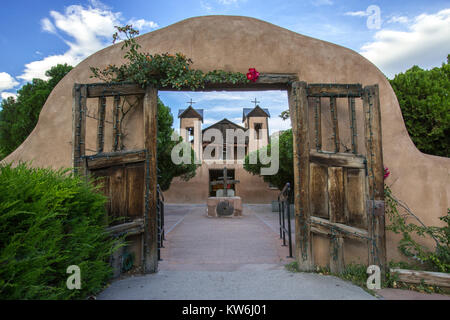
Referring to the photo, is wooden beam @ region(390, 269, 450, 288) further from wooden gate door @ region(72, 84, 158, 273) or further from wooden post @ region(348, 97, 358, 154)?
wooden gate door @ region(72, 84, 158, 273)

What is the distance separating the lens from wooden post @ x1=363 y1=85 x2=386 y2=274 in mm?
3596

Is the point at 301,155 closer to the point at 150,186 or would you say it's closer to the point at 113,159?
the point at 150,186

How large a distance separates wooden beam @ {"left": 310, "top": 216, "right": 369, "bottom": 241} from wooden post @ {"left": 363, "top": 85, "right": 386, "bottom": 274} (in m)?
0.11

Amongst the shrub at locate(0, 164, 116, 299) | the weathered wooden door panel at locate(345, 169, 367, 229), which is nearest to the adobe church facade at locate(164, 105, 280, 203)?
the weathered wooden door panel at locate(345, 169, 367, 229)

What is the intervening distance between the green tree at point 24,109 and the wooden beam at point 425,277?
375 inches

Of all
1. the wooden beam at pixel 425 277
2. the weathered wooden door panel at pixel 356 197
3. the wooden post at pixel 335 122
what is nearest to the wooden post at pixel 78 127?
the wooden post at pixel 335 122

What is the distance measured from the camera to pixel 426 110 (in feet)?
21.5

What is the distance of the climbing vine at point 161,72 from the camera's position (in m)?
3.96

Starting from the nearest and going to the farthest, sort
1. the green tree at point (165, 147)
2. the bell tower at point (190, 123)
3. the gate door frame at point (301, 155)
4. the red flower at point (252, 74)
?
the gate door frame at point (301, 155) < the red flower at point (252, 74) < the green tree at point (165, 147) < the bell tower at point (190, 123)

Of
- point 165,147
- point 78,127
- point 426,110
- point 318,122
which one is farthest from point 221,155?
point 78,127

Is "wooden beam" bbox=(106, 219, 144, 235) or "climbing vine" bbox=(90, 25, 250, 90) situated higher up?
"climbing vine" bbox=(90, 25, 250, 90)

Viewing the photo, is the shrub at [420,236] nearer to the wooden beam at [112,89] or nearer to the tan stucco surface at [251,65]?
the tan stucco surface at [251,65]

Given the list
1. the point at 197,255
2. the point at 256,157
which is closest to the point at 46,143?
the point at 197,255

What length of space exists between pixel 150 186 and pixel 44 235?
181 centimetres
